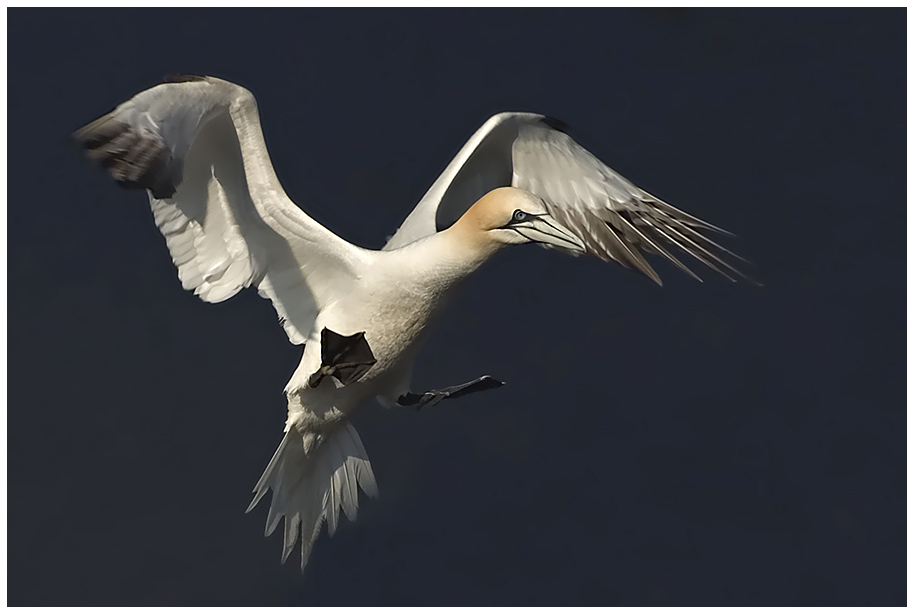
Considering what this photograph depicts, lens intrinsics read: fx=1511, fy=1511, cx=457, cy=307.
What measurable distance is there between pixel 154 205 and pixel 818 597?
5.68 metres

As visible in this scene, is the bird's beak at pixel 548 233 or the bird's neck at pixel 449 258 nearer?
the bird's beak at pixel 548 233

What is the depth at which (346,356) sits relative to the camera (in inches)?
272

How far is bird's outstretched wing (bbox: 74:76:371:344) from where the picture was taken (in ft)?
20.3

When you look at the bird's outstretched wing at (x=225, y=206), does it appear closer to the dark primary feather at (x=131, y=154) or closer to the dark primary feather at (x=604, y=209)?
the dark primary feather at (x=131, y=154)

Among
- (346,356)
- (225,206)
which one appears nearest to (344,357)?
(346,356)

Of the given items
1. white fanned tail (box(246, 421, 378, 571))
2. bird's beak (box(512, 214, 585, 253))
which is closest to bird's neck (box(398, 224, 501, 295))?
bird's beak (box(512, 214, 585, 253))

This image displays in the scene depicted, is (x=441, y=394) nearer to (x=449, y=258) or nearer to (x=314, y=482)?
(x=314, y=482)

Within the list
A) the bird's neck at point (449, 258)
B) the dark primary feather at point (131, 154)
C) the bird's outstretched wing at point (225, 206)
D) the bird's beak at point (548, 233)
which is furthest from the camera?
the bird's neck at point (449, 258)

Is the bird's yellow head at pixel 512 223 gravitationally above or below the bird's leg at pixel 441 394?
above

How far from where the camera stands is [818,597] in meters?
10.4

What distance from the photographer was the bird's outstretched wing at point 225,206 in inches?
244

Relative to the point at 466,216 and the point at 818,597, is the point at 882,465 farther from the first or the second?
the point at 466,216

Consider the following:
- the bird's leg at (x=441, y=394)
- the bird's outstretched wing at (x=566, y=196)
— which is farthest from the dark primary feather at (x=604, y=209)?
the bird's leg at (x=441, y=394)

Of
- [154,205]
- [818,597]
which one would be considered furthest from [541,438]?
[154,205]
